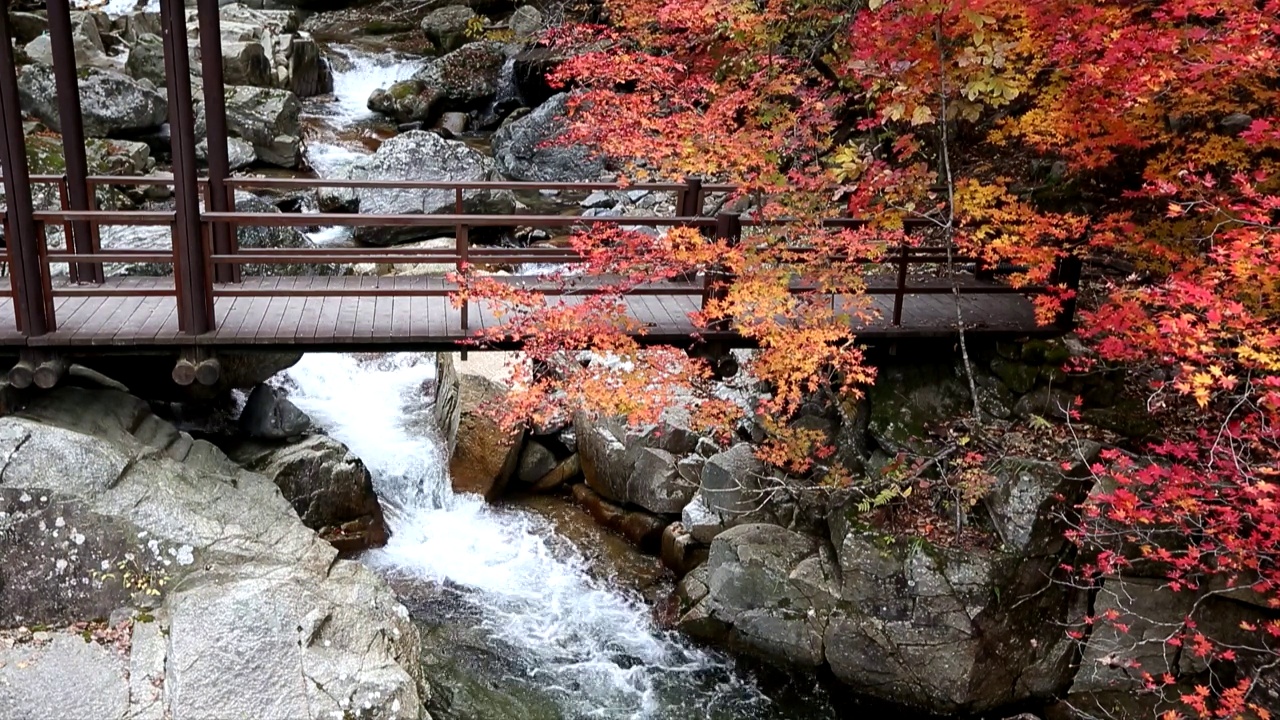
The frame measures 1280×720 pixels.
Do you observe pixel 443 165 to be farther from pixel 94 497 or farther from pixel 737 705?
pixel 737 705

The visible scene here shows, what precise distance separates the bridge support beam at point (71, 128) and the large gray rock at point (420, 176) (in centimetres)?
528

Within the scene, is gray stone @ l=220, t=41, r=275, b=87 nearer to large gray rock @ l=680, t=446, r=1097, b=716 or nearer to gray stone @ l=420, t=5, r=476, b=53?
gray stone @ l=420, t=5, r=476, b=53

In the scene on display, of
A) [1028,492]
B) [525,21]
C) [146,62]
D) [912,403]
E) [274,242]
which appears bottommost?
[1028,492]

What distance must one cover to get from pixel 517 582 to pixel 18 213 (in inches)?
214

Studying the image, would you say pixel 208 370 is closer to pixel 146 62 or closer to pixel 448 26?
pixel 146 62

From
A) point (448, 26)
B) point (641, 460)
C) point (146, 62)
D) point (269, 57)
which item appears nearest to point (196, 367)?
point (641, 460)

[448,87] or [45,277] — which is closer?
[45,277]

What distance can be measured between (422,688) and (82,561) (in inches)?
106

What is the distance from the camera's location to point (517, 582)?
363 inches

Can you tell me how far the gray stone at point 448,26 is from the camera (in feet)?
79.4

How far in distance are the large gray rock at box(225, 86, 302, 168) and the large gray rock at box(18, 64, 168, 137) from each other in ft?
4.38

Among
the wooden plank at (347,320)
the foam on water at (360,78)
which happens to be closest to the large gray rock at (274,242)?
the wooden plank at (347,320)

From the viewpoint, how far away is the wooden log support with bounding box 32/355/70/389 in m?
7.25

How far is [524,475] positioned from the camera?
10.5 m
